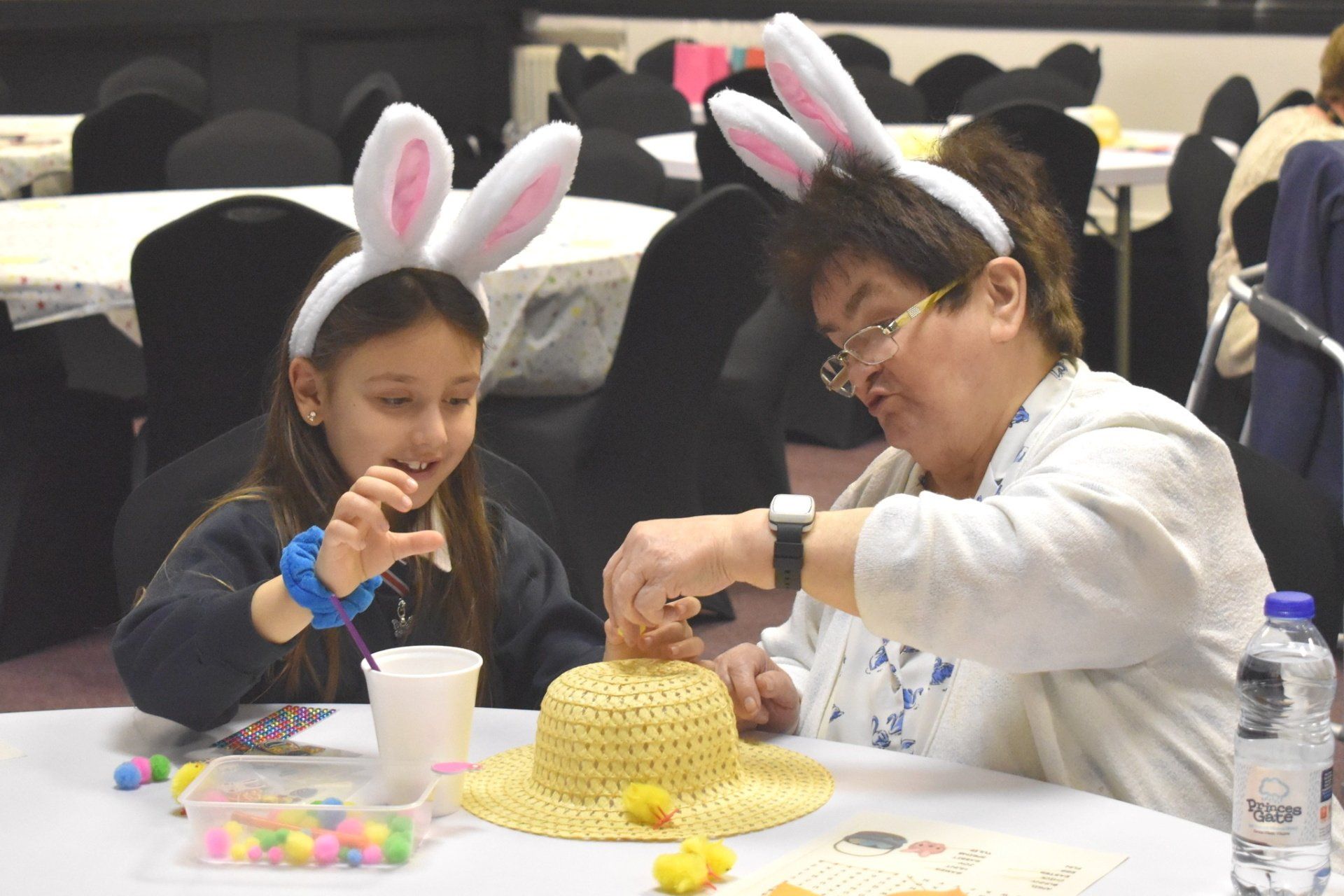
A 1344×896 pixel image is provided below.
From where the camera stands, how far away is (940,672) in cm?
150

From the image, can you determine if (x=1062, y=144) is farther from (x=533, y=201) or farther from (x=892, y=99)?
(x=533, y=201)

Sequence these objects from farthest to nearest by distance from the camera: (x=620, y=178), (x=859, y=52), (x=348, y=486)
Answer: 1. (x=859, y=52)
2. (x=620, y=178)
3. (x=348, y=486)

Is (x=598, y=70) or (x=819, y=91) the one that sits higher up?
(x=819, y=91)

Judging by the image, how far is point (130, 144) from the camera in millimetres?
5293

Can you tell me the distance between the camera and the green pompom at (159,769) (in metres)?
1.34

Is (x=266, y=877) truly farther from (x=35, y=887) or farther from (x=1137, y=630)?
(x=1137, y=630)

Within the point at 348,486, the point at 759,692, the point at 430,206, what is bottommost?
the point at 759,692

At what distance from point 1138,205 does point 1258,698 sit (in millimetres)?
7953

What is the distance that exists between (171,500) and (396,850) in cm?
84

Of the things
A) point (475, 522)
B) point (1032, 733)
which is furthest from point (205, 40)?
point (1032, 733)

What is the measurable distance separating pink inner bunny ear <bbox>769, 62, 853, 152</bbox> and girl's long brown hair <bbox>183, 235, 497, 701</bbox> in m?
0.42

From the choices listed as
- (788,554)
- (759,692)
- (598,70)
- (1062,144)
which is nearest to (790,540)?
(788,554)

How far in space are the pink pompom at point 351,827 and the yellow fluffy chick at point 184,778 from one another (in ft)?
0.54

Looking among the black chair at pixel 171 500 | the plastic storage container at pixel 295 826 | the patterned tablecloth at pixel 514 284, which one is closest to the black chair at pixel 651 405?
the patterned tablecloth at pixel 514 284
